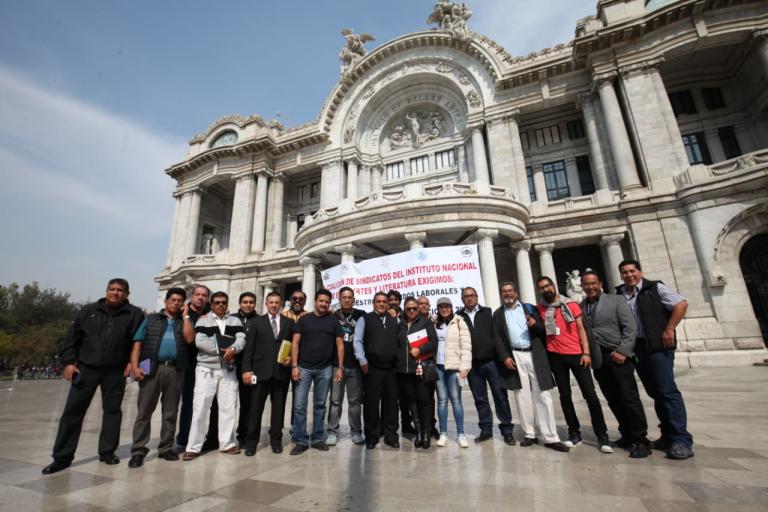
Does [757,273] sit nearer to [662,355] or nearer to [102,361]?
[662,355]

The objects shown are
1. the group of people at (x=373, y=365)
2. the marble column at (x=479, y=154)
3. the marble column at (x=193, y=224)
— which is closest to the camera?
the group of people at (x=373, y=365)

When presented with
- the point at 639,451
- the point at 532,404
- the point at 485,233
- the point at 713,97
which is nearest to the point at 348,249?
the point at 485,233

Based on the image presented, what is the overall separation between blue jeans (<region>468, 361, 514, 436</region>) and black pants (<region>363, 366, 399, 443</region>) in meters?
→ 1.17

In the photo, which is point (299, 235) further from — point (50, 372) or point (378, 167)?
point (50, 372)

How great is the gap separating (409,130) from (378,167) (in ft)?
11.9

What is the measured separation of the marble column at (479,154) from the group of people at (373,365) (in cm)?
1682

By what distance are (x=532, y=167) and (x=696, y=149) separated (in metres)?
8.42

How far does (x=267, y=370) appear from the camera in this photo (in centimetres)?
519

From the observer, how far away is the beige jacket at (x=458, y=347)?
17.4 feet

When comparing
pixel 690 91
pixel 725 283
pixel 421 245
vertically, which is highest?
pixel 690 91

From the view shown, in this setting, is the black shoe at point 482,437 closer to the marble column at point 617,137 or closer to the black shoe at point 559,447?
the black shoe at point 559,447

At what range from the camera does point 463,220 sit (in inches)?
572

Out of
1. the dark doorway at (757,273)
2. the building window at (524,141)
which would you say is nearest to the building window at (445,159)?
the building window at (524,141)

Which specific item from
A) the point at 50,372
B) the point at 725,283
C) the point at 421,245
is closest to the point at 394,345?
the point at 421,245
